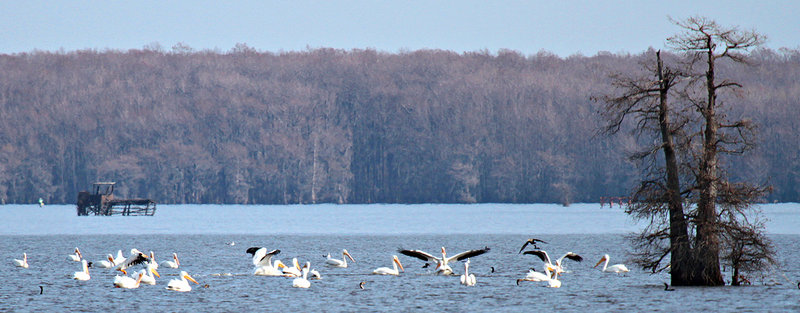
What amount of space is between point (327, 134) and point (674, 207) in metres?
125

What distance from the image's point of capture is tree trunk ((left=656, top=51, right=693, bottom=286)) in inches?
1037

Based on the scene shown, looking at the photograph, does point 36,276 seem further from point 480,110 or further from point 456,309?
point 480,110

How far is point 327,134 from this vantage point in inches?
5901

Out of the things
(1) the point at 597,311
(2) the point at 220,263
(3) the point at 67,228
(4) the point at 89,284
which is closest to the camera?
(1) the point at 597,311

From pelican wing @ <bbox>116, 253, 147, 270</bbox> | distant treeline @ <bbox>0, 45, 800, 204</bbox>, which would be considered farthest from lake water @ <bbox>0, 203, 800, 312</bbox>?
distant treeline @ <bbox>0, 45, 800, 204</bbox>

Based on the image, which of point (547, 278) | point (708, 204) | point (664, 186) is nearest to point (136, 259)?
point (547, 278)

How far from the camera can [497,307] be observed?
2603 centimetres

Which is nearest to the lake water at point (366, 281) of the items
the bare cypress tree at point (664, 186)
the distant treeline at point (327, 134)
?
the bare cypress tree at point (664, 186)

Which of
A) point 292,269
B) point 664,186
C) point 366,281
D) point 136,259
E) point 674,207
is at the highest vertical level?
point 664,186

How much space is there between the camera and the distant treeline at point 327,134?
143 m

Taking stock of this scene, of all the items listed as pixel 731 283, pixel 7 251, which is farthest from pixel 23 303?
pixel 7 251

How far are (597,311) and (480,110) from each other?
12922 centimetres

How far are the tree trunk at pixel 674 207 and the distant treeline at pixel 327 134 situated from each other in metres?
107

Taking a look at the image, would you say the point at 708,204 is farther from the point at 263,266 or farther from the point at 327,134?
the point at 327,134
